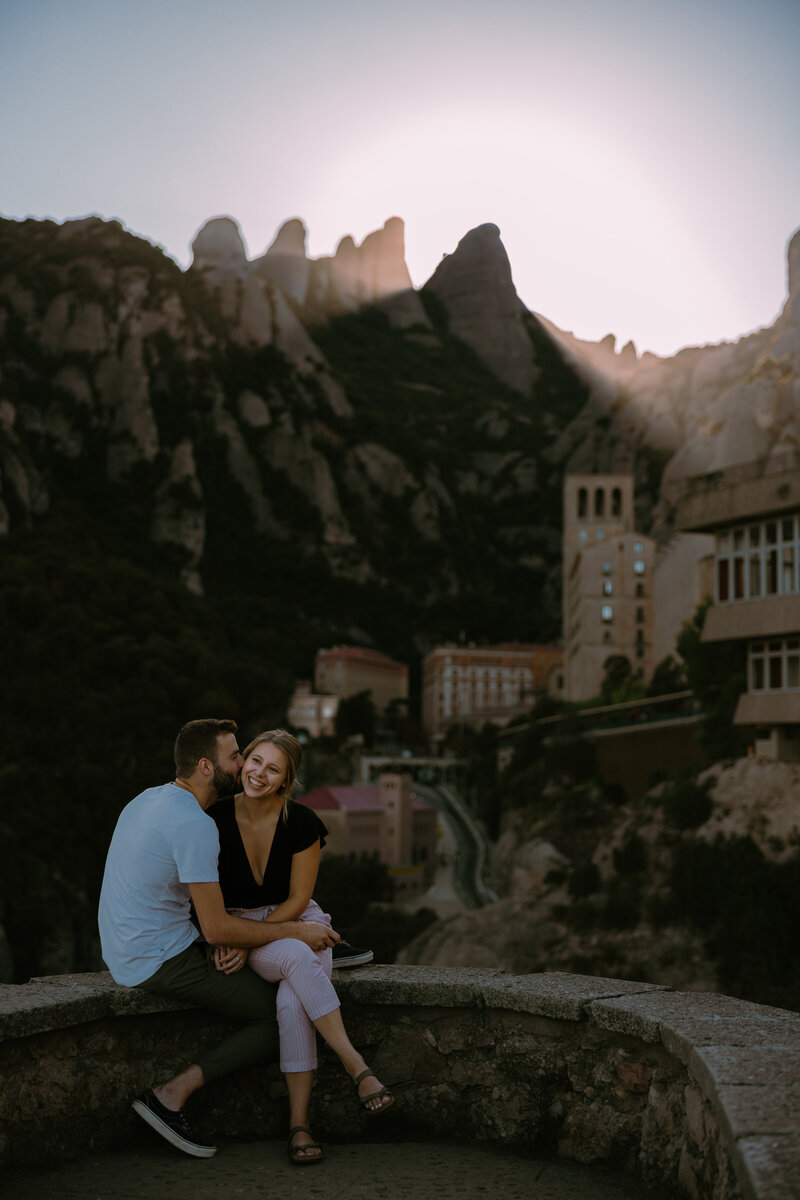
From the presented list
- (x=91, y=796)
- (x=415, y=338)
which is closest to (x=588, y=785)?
(x=91, y=796)

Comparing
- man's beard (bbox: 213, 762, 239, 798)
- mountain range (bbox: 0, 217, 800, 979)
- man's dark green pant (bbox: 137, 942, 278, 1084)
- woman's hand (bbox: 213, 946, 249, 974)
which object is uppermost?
mountain range (bbox: 0, 217, 800, 979)

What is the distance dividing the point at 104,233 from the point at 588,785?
90.8 meters

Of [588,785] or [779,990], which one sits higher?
[588,785]

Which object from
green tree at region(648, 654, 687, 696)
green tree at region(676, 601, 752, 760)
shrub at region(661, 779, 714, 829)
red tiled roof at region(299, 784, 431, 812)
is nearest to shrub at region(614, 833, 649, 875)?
shrub at region(661, 779, 714, 829)

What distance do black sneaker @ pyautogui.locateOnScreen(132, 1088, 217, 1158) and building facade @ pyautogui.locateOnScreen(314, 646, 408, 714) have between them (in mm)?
94690

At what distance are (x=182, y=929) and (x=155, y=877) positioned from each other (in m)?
0.26

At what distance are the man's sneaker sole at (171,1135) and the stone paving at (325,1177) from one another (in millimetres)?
36

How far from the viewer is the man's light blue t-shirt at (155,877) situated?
13.1 feet

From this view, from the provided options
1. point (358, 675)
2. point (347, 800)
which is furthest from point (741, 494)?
point (358, 675)

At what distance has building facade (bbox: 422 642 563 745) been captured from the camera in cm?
10350

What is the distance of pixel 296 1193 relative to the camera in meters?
3.43

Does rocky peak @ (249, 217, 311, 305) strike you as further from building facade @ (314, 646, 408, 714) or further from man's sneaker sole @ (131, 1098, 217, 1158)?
man's sneaker sole @ (131, 1098, 217, 1158)

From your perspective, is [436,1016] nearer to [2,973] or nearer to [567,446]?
[2,973]

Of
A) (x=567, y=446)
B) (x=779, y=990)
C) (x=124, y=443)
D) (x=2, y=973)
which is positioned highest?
(x=567, y=446)
